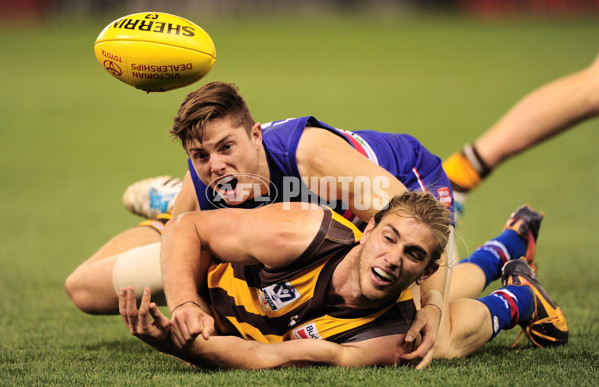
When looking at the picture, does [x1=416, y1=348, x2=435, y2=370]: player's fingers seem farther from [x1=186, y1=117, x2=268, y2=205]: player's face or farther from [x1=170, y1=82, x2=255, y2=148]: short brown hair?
[x1=170, y1=82, x2=255, y2=148]: short brown hair

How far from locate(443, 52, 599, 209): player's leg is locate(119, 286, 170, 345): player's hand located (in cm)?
275

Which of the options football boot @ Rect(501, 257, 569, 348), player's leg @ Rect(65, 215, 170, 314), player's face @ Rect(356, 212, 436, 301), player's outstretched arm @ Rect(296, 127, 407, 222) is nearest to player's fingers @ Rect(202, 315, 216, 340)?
player's face @ Rect(356, 212, 436, 301)

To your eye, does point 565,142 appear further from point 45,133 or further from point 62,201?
point 45,133

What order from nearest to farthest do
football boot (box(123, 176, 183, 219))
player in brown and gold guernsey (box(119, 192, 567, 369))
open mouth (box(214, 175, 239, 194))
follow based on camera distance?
player in brown and gold guernsey (box(119, 192, 567, 369)), open mouth (box(214, 175, 239, 194)), football boot (box(123, 176, 183, 219))

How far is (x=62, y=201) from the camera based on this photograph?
33.0 feet

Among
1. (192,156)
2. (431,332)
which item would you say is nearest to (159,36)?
(192,156)

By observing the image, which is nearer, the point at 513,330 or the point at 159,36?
the point at 159,36

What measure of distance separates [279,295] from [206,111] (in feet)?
3.24

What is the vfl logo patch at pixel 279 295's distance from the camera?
387 centimetres

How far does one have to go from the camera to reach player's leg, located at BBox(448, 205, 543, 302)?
4.86m

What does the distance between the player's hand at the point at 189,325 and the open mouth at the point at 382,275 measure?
757 mm

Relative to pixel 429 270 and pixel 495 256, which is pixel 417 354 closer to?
pixel 429 270

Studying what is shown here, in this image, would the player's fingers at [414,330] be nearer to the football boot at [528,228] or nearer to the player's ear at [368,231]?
the player's ear at [368,231]

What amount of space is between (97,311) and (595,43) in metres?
20.0
